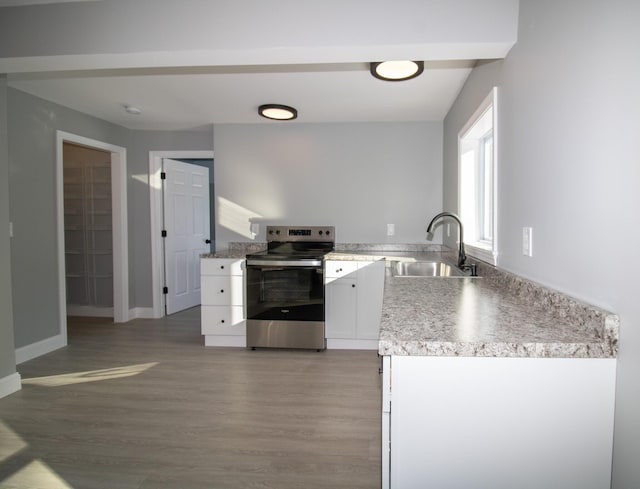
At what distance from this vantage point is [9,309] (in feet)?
8.92

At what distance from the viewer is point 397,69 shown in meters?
2.45

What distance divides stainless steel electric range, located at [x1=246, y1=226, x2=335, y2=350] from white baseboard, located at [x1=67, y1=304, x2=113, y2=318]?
2394mm

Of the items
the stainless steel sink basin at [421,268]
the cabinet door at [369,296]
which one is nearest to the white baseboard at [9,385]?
the cabinet door at [369,296]

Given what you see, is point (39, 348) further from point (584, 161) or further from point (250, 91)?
point (584, 161)

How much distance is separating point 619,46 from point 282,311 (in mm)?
3081

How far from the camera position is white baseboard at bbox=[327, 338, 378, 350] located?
3.72 meters

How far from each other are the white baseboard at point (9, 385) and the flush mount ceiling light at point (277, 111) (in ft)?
9.15

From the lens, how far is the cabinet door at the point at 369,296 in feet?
12.1

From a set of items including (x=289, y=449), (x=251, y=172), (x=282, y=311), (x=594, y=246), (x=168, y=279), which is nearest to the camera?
(x=594, y=246)

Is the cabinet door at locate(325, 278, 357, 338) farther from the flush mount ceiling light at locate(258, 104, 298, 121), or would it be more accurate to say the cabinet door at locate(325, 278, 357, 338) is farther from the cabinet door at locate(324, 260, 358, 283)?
the flush mount ceiling light at locate(258, 104, 298, 121)

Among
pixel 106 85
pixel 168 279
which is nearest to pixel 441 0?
pixel 106 85

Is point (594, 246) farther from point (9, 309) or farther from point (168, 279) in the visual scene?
point (168, 279)

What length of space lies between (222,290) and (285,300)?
0.63 m

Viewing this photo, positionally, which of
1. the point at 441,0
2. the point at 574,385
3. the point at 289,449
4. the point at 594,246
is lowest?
the point at 289,449
